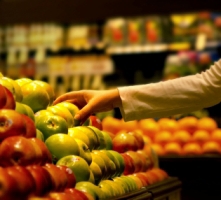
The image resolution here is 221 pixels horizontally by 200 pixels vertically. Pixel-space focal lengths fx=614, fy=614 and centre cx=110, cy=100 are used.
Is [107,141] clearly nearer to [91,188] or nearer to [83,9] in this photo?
[91,188]

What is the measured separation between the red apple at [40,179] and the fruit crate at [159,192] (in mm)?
318

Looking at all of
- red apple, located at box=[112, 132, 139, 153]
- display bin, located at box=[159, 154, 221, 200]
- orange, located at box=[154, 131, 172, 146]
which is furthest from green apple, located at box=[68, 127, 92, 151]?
orange, located at box=[154, 131, 172, 146]

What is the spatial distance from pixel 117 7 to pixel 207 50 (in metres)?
2.57

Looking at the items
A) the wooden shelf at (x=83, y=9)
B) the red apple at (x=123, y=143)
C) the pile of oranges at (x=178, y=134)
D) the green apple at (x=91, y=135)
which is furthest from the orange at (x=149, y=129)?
the green apple at (x=91, y=135)

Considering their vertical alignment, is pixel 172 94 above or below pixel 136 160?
above

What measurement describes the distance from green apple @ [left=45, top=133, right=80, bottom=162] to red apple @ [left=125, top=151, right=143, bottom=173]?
0.62 meters

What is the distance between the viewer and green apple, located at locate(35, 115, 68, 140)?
205 centimetres

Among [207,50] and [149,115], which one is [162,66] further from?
[149,115]

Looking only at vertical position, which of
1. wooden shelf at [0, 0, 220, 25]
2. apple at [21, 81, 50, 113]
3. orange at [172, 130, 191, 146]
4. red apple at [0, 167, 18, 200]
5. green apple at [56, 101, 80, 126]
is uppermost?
wooden shelf at [0, 0, 220, 25]

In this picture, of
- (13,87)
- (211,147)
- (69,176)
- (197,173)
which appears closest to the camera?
(69,176)

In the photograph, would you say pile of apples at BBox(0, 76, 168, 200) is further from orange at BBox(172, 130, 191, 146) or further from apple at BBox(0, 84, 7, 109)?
orange at BBox(172, 130, 191, 146)

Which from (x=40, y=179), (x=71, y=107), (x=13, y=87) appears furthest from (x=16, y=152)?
(x=71, y=107)

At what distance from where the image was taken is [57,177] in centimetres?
165

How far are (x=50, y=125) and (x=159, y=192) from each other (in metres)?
0.59
